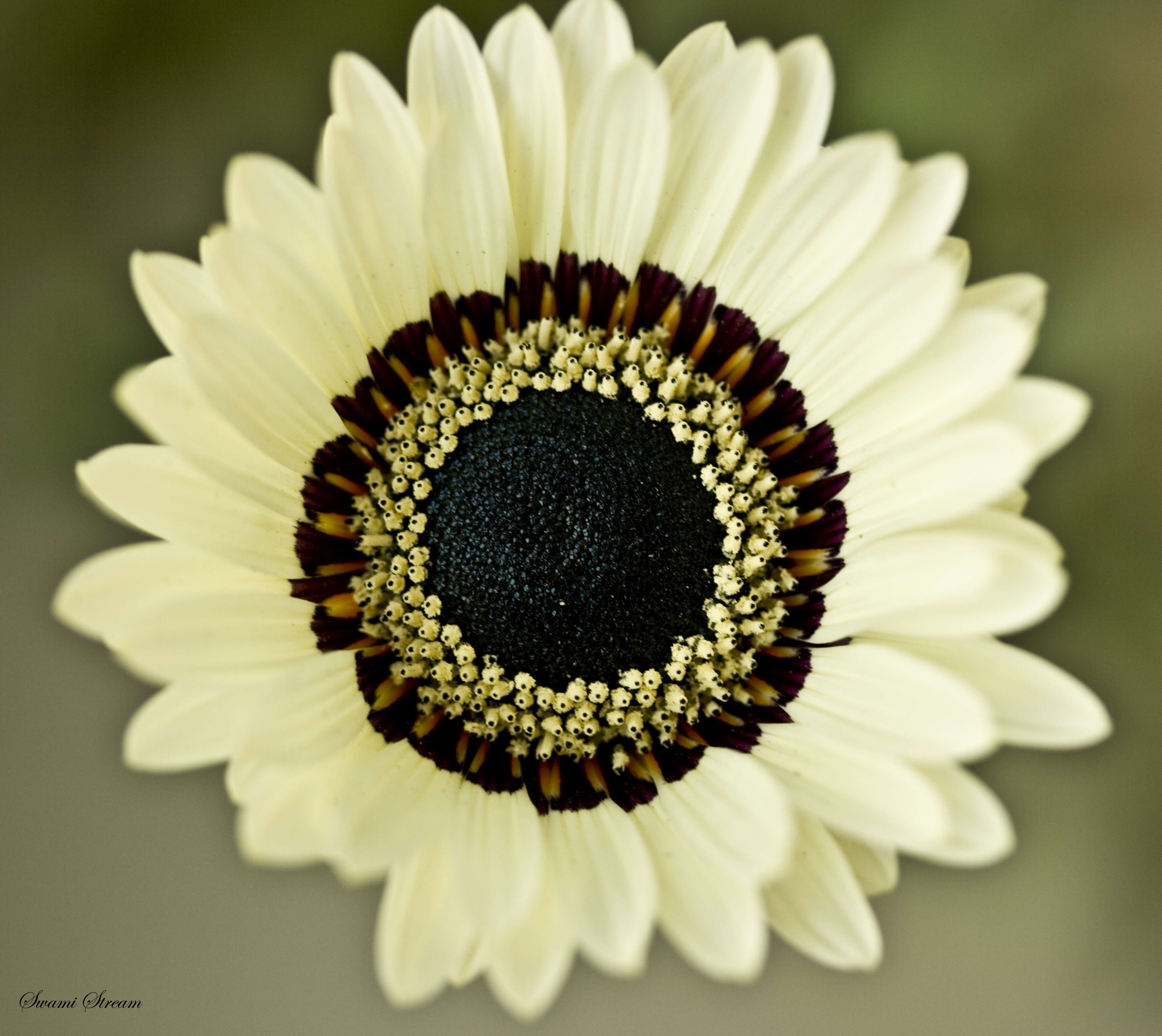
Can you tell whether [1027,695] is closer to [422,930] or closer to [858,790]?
[858,790]

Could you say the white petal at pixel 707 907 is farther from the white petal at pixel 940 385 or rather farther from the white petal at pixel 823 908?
the white petal at pixel 940 385

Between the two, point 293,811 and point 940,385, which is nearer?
point 293,811

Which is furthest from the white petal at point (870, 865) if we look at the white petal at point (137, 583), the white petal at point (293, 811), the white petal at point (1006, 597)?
the white petal at point (137, 583)

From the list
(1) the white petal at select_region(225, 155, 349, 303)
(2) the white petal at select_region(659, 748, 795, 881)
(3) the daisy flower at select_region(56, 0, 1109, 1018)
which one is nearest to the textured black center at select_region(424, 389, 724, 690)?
(3) the daisy flower at select_region(56, 0, 1109, 1018)

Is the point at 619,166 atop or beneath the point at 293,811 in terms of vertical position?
atop

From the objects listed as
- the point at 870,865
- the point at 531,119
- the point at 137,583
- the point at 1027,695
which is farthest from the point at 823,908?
the point at 531,119

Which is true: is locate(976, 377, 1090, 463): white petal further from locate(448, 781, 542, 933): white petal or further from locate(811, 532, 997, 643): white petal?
locate(448, 781, 542, 933): white petal
